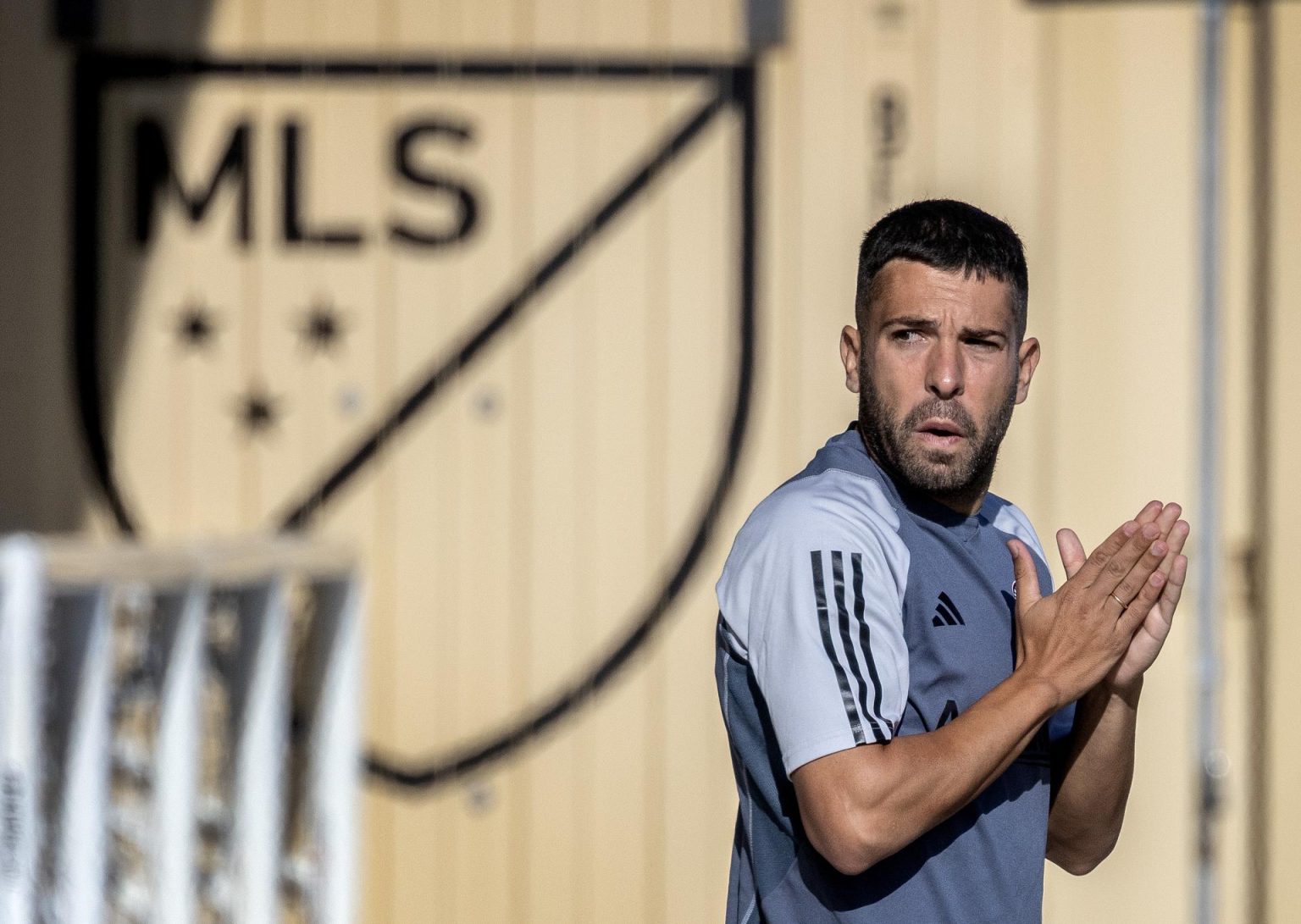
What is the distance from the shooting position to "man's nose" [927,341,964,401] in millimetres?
1360

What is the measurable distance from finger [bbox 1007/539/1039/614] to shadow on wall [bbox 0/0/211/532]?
2.88m

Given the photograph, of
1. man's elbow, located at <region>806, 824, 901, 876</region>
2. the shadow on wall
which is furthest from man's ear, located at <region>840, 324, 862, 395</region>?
the shadow on wall

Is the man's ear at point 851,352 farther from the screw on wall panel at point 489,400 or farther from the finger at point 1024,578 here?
the screw on wall panel at point 489,400

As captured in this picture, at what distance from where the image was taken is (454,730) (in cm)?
366

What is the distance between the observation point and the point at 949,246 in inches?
54.9

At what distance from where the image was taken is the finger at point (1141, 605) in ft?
4.28

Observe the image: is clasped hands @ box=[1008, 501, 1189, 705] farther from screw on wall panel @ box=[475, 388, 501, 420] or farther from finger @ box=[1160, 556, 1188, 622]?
screw on wall panel @ box=[475, 388, 501, 420]

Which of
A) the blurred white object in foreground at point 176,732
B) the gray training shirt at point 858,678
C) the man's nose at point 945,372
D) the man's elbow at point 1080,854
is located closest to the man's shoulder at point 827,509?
the gray training shirt at point 858,678

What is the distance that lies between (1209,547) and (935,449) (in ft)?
8.10

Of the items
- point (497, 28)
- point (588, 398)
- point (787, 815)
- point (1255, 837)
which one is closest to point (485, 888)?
point (588, 398)

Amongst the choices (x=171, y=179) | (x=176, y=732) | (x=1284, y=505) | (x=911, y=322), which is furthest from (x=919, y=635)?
(x=171, y=179)

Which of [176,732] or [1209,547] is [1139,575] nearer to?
[176,732]

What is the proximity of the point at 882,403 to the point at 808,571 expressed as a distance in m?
0.20

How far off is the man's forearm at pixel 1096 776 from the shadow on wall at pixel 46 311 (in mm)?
2837
